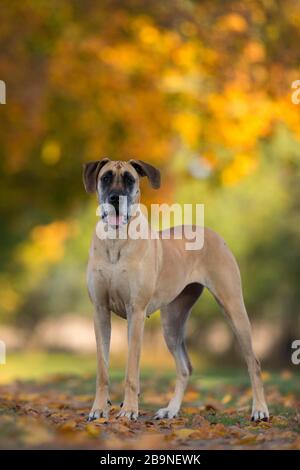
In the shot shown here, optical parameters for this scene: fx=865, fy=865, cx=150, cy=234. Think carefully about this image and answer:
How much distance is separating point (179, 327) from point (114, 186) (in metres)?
1.88

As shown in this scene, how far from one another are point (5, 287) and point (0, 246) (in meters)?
6.81

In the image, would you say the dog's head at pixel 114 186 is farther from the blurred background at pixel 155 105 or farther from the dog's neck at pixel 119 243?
the blurred background at pixel 155 105

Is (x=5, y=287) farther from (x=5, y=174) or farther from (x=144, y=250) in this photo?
(x=144, y=250)

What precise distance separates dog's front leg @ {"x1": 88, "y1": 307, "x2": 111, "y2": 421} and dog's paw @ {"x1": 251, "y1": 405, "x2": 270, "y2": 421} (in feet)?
4.43

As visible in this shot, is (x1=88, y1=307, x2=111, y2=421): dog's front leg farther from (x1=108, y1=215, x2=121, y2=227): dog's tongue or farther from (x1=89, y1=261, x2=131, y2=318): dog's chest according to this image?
(x1=108, y1=215, x2=121, y2=227): dog's tongue

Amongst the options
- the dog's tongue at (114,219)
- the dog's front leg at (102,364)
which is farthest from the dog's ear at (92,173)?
the dog's front leg at (102,364)

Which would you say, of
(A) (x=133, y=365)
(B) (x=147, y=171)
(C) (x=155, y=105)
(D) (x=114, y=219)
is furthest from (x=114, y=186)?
(C) (x=155, y=105)

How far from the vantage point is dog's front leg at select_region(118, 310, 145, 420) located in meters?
7.27

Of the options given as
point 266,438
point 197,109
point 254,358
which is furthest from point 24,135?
point 266,438

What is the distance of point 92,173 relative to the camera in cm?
756

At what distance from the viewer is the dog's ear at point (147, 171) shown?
7.60m

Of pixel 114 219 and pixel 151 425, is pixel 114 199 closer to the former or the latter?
pixel 114 219

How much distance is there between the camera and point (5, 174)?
22.2 m

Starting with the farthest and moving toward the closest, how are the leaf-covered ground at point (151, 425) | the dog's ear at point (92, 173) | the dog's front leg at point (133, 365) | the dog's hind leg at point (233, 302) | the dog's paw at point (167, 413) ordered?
1. the dog's hind leg at point (233, 302)
2. the dog's paw at point (167, 413)
3. the dog's ear at point (92, 173)
4. the dog's front leg at point (133, 365)
5. the leaf-covered ground at point (151, 425)
